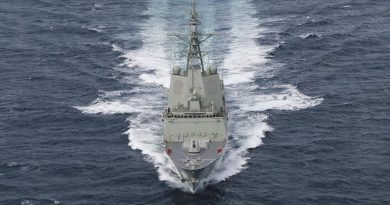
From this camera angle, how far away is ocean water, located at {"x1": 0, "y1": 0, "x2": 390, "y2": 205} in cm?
10275

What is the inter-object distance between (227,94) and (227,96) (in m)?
1.08

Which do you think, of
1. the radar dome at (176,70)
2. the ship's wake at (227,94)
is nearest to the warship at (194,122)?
the radar dome at (176,70)

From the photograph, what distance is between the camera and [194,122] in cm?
11212

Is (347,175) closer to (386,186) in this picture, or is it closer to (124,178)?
(386,186)

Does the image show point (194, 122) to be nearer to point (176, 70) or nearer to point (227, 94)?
point (176, 70)

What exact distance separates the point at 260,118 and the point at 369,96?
23.0 metres

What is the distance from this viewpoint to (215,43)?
16588 centimetres

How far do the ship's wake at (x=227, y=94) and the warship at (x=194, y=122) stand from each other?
3352 mm

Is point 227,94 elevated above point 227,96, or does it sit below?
above

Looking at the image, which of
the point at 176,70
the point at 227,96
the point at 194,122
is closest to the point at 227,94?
the point at 227,96

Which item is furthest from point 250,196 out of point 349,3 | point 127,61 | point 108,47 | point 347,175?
point 349,3

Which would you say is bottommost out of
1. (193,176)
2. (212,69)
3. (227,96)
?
(193,176)

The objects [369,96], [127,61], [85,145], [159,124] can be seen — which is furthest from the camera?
[127,61]

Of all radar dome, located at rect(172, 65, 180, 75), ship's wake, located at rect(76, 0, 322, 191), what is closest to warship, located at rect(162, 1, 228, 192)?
radar dome, located at rect(172, 65, 180, 75)
